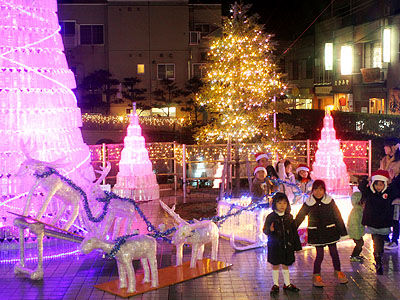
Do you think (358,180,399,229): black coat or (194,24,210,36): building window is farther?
(194,24,210,36): building window

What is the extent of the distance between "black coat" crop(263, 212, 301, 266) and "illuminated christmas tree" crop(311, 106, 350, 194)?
8.49 m

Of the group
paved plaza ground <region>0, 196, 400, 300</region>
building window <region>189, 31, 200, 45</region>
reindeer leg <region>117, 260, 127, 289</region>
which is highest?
building window <region>189, 31, 200, 45</region>

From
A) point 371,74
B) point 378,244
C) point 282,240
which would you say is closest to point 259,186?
point 378,244

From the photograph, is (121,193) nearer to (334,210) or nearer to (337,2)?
(334,210)

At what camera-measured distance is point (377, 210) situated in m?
9.71

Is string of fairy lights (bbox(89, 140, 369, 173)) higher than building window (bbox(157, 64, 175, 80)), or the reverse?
building window (bbox(157, 64, 175, 80))

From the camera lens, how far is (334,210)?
29.0ft

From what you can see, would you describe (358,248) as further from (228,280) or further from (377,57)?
(377,57)

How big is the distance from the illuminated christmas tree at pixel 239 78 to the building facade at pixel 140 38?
A: 22.6 metres

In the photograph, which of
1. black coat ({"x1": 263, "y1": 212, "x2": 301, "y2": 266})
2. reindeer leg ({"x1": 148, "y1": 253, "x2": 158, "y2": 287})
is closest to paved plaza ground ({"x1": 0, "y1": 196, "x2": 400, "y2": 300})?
reindeer leg ({"x1": 148, "y1": 253, "x2": 158, "y2": 287})

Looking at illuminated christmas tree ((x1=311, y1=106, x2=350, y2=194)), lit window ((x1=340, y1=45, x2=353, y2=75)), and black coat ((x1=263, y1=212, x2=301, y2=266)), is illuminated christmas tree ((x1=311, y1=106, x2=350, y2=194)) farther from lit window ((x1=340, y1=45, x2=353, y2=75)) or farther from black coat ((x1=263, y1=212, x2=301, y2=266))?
lit window ((x1=340, y1=45, x2=353, y2=75))

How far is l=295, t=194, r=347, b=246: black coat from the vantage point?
8766 millimetres

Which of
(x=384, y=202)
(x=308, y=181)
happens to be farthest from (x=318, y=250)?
(x=308, y=181)

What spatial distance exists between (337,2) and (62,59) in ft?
110
